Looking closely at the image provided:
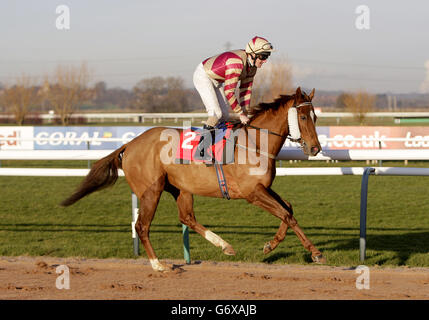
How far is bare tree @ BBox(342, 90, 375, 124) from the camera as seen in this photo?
38197mm

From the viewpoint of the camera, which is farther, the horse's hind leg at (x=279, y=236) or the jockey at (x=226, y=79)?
the horse's hind leg at (x=279, y=236)

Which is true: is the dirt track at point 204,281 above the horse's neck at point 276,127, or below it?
below

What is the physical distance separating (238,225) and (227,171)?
3.02 metres

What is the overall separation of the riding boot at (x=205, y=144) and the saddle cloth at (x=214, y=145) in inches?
1.0

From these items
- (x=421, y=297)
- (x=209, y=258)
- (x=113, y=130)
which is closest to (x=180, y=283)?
(x=209, y=258)

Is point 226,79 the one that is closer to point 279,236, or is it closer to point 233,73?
point 233,73

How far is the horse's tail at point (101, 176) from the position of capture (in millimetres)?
5363

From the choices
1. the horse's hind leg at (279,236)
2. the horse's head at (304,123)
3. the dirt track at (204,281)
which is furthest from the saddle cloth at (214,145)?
the dirt track at (204,281)

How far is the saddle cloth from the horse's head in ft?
1.67

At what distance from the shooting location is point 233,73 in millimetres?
4746

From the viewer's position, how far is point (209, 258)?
18.2 feet

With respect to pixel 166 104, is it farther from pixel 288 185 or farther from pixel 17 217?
pixel 17 217

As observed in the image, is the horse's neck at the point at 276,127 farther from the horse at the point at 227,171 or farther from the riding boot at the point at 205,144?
the riding boot at the point at 205,144

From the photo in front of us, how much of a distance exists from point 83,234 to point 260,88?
92.3ft
